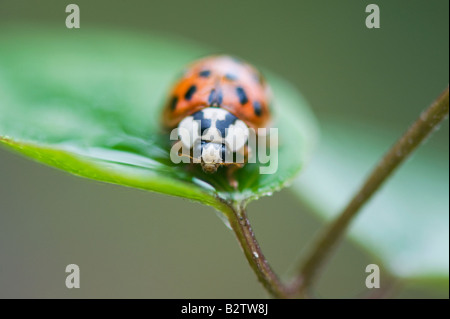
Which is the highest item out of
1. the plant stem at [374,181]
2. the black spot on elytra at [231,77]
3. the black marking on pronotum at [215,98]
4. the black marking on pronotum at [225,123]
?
the black spot on elytra at [231,77]

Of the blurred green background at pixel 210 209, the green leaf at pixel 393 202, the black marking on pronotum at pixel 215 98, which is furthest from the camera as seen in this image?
the blurred green background at pixel 210 209

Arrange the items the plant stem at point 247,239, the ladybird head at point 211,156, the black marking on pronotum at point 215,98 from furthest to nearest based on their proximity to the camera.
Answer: the black marking on pronotum at point 215,98 → the ladybird head at point 211,156 → the plant stem at point 247,239

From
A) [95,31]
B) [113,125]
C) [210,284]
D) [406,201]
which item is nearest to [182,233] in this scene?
[210,284]

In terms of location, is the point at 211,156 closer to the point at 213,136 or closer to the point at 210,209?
the point at 213,136

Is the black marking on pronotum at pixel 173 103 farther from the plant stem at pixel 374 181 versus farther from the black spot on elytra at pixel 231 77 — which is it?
the plant stem at pixel 374 181

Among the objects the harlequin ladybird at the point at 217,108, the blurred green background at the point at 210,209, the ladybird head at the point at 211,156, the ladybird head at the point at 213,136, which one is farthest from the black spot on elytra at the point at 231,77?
the blurred green background at the point at 210,209

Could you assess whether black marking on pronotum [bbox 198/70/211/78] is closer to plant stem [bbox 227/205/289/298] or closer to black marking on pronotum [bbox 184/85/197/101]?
black marking on pronotum [bbox 184/85/197/101]

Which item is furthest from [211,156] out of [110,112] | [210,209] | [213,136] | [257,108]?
[210,209]
